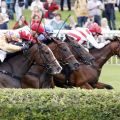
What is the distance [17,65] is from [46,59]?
0.47 meters

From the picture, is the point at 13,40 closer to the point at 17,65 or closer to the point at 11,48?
the point at 11,48

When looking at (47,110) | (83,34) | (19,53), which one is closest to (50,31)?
(83,34)

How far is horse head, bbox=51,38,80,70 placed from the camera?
37.8ft

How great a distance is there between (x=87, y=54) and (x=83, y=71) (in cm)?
43

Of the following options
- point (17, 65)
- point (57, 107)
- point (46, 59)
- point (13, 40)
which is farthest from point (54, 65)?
point (57, 107)

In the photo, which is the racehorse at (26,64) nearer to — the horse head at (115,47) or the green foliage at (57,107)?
the horse head at (115,47)

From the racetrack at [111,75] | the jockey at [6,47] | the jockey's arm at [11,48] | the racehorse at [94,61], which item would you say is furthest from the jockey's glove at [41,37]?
the racetrack at [111,75]

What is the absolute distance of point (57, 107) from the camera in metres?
7.75

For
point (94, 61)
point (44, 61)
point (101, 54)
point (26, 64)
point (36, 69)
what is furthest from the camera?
point (101, 54)

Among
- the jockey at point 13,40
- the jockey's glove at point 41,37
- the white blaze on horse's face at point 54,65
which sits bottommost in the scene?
the white blaze on horse's face at point 54,65

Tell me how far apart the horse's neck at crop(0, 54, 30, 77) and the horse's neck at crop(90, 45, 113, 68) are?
81.6 inches

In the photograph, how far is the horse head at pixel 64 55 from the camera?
11531mm

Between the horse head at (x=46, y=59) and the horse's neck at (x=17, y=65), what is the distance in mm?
179

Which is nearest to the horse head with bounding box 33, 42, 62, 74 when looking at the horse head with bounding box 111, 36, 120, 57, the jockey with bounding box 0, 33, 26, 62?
the jockey with bounding box 0, 33, 26, 62
